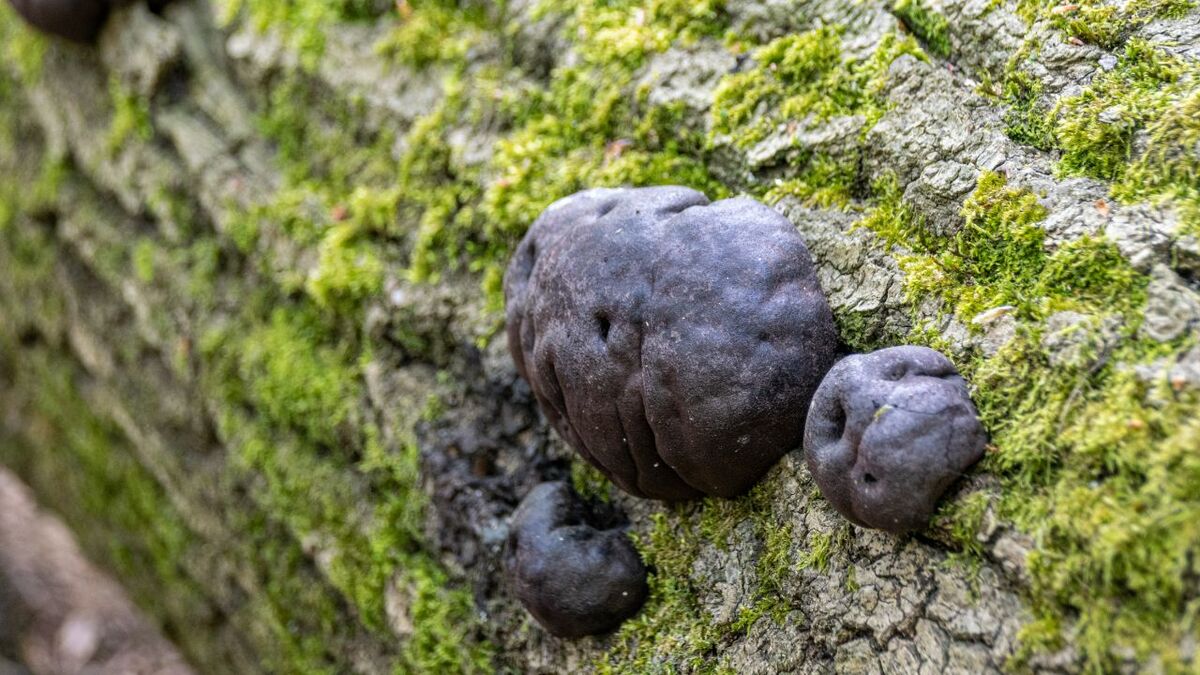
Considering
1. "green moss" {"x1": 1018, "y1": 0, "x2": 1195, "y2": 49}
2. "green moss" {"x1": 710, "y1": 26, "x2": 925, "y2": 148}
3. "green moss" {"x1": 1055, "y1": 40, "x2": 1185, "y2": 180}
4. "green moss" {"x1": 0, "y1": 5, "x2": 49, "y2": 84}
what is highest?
"green moss" {"x1": 1018, "y1": 0, "x2": 1195, "y2": 49}

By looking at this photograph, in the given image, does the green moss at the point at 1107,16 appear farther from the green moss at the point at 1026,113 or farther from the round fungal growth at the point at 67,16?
the round fungal growth at the point at 67,16

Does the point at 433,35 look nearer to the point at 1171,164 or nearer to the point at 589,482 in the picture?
the point at 589,482

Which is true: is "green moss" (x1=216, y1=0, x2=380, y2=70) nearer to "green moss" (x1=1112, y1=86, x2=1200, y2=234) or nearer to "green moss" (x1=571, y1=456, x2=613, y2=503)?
"green moss" (x1=571, y1=456, x2=613, y2=503)

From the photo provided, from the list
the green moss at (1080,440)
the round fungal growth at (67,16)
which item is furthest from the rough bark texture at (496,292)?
the round fungal growth at (67,16)

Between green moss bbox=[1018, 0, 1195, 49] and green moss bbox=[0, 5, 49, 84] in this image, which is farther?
green moss bbox=[0, 5, 49, 84]

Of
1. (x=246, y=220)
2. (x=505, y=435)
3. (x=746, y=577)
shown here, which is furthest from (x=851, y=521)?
(x=246, y=220)

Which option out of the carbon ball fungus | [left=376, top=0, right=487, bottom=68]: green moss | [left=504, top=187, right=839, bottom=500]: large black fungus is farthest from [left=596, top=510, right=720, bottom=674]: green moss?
[left=376, top=0, right=487, bottom=68]: green moss

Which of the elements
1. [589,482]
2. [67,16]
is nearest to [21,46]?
[67,16]
